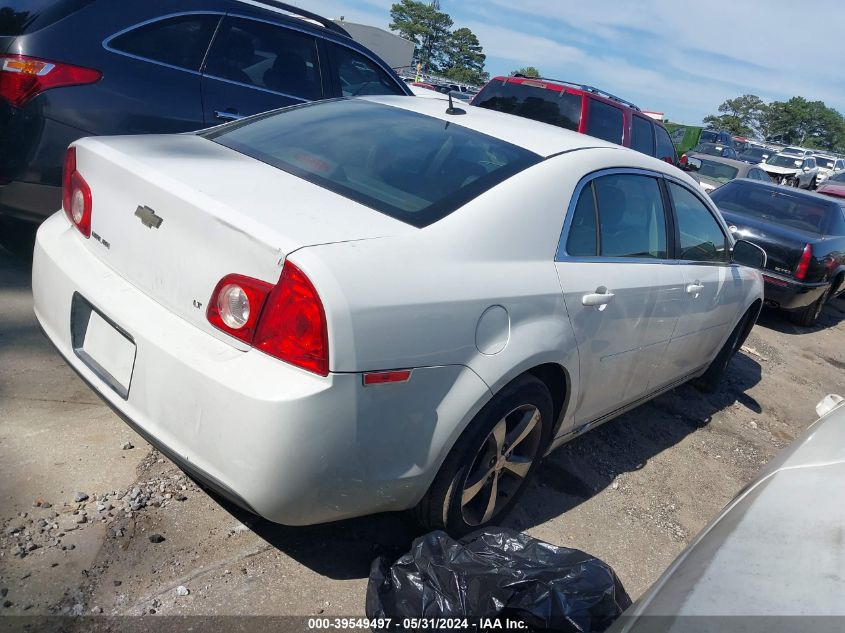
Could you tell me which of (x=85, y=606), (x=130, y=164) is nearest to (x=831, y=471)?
(x=85, y=606)

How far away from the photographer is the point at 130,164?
2.40 meters

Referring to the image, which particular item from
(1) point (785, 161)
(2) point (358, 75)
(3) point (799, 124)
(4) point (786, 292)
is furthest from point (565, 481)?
(3) point (799, 124)

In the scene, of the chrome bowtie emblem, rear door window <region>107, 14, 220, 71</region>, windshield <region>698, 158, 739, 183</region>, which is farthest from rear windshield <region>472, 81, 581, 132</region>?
windshield <region>698, 158, 739, 183</region>

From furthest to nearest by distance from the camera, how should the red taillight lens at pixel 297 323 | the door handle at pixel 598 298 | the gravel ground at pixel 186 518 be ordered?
the door handle at pixel 598 298, the gravel ground at pixel 186 518, the red taillight lens at pixel 297 323

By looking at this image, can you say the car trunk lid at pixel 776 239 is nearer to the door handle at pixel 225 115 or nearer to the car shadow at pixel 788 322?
the car shadow at pixel 788 322

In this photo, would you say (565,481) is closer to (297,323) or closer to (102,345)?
(297,323)

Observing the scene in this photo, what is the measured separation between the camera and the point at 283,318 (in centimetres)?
191

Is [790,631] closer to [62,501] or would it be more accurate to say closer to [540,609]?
[540,609]

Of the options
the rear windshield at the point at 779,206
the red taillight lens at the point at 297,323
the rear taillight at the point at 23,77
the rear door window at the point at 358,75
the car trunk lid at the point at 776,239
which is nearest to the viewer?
the red taillight lens at the point at 297,323

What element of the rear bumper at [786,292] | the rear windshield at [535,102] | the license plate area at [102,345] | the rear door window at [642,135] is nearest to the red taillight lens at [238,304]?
the license plate area at [102,345]

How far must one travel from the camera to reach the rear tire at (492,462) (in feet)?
7.82

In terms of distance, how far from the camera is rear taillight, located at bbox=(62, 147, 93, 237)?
2535mm

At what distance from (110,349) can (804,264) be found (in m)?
7.09

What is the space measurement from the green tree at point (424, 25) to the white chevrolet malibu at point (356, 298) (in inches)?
3022
